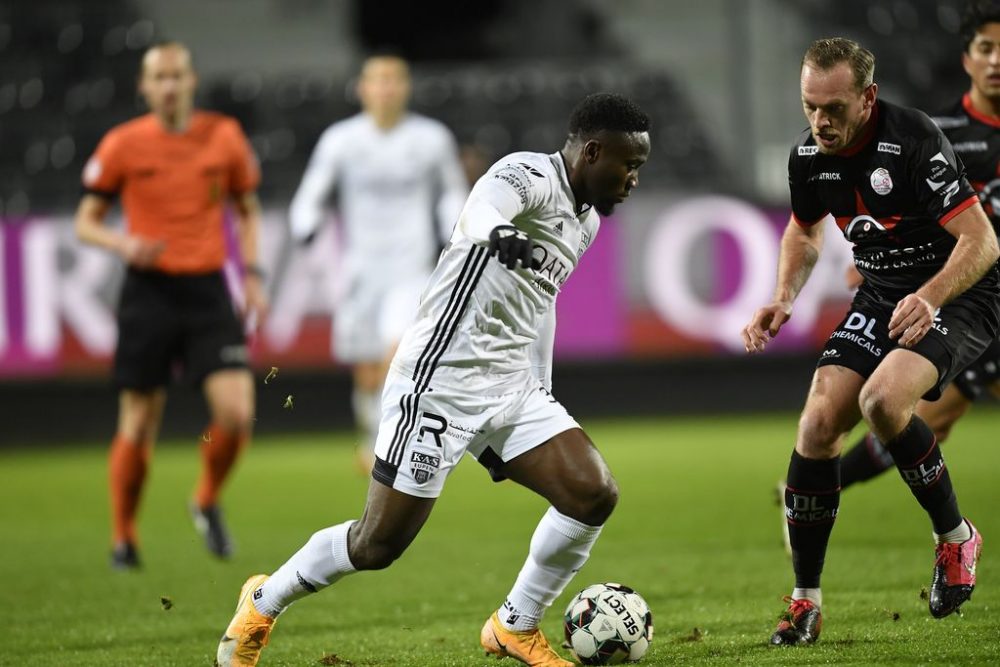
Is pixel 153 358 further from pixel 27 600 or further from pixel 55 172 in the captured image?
pixel 55 172

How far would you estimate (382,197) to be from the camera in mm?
10336

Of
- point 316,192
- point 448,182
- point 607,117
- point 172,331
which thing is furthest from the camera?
point 448,182

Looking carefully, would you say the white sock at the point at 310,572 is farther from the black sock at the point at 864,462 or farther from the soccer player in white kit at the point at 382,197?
the soccer player in white kit at the point at 382,197

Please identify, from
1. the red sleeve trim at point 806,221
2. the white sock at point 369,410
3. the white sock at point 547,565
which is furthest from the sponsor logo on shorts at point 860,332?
the white sock at point 369,410

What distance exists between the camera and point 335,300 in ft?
42.2

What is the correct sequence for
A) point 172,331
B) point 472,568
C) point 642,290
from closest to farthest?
point 472,568 < point 172,331 < point 642,290

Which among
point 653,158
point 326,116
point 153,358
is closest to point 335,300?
point 326,116

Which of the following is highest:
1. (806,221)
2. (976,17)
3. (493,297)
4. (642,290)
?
(976,17)

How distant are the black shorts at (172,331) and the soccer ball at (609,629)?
320 cm

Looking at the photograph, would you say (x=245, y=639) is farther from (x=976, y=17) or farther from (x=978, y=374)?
(x=976, y=17)

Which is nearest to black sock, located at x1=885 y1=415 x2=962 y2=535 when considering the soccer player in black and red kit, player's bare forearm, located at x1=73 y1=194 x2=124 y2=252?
the soccer player in black and red kit

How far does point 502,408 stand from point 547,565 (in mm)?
549

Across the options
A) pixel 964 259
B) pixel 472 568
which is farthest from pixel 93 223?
pixel 964 259

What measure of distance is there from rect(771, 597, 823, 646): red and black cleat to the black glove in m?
1.63
